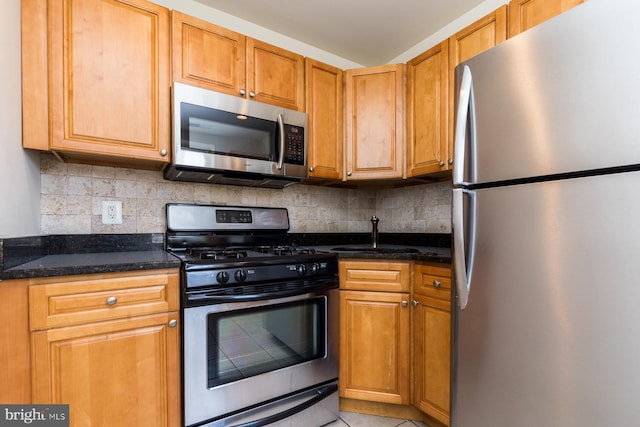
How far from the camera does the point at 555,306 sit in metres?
0.84

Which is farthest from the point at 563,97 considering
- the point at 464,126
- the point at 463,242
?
the point at 463,242

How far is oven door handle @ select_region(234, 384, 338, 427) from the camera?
150 cm

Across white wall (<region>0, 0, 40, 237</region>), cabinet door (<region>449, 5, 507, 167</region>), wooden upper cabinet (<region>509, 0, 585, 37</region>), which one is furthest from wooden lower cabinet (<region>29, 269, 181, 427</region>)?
wooden upper cabinet (<region>509, 0, 585, 37</region>)

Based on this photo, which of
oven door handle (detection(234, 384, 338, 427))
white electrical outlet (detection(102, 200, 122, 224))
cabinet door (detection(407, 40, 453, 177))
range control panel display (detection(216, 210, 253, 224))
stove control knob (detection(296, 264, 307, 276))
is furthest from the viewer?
range control panel display (detection(216, 210, 253, 224))

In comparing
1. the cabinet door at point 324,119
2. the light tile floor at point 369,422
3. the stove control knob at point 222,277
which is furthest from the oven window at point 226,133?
the light tile floor at point 369,422

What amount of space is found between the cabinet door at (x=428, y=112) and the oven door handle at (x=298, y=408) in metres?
1.43

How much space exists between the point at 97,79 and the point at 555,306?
205 cm

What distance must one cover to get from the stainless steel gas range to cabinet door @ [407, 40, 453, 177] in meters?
0.88

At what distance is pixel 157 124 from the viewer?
1.61 m

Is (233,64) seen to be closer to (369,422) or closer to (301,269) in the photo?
(301,269)

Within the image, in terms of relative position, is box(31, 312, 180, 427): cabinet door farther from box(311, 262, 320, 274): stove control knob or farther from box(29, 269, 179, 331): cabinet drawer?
box(311, 262, 320, 274): stove control knob

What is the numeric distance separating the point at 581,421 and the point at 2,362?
1.81 metres

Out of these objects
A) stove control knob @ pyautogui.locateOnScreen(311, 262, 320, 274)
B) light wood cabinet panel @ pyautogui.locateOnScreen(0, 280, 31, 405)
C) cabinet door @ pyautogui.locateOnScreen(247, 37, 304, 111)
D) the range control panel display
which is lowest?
light wood cabinet panel @ pyautogui.locateOnScreen(0, 280, 31, 405)

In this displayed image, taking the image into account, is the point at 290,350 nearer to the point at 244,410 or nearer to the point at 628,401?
the point at 244,410
